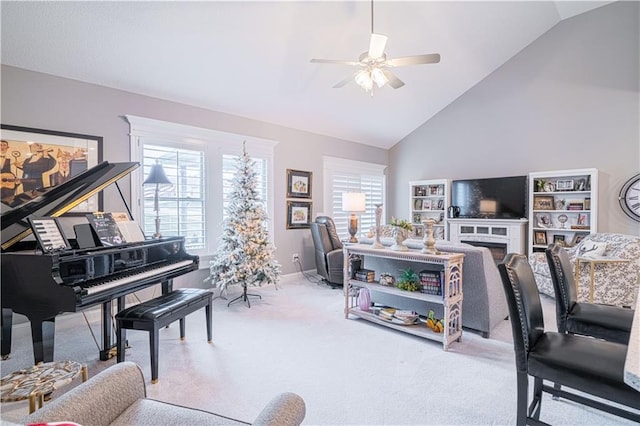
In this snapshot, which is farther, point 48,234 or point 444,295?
point 444,295

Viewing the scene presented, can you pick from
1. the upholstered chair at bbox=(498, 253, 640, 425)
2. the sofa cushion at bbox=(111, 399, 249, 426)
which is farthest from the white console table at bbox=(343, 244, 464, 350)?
the sofa cushion at bbox=(111, 399, 249, 426)

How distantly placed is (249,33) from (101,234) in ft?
8.90

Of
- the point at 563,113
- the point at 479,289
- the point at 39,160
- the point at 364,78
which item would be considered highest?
the point at 563,113

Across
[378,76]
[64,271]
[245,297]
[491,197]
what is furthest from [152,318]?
[491,197]

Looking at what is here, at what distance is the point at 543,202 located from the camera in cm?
579

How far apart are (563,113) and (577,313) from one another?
490 centimetres

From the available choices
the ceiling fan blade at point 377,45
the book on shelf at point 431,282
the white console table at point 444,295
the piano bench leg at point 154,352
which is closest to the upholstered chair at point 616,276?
the white console table at point 444,295

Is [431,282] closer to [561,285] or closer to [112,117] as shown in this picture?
[561,285]

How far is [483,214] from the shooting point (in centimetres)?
632

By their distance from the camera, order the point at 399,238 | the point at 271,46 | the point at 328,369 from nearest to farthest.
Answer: the point at 328,369 < the point at 399,238 < the point at 271,46

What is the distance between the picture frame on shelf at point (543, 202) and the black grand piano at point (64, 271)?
595 centimetres

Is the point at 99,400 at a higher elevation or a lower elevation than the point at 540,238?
lower

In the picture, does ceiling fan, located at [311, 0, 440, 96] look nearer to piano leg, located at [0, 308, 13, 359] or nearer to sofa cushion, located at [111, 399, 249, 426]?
sofa cushion, located at [111, 399, 249, 426]

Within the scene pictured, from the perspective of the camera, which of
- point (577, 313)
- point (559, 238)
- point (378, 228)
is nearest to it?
point (577, 313)
